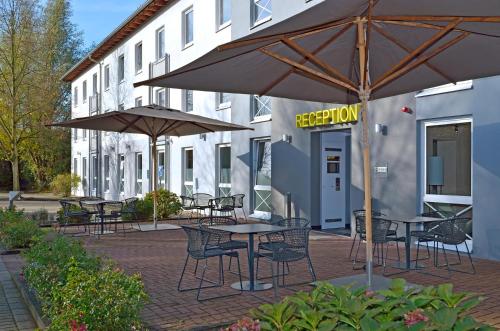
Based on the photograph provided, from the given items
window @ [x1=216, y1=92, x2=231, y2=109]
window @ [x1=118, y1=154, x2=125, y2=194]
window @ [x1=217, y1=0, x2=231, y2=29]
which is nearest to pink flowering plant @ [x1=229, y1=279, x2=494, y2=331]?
window @ [x1=216, y1=92, x2=231, y2=109]

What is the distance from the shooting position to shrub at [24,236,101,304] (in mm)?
4863

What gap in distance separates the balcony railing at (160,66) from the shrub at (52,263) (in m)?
14.1

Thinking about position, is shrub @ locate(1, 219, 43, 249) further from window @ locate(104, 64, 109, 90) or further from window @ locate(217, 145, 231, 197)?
window @ locate(104, 64, 109, 90)

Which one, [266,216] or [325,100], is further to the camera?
[266,216]

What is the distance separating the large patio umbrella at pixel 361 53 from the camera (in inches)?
143

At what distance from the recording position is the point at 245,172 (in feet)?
48.4

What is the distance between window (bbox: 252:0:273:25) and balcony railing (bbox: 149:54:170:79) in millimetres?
5924

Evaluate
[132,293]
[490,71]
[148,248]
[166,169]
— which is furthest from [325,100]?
[166,169]

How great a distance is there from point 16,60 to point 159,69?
10369 mm

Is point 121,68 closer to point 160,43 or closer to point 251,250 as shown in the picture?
point 160,43

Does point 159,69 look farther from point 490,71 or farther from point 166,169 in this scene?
point 490,71

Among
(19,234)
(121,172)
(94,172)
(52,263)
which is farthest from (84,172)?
(52,263)

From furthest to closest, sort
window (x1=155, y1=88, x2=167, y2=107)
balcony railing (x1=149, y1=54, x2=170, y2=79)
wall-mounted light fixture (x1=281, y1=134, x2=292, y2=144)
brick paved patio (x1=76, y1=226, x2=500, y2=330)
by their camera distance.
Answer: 1. window (x1=155, y1=88, x2=167, y2=107)
2. balcony railing (x1=149, y1=54, x2=170, y2=79)
3. wall-mounted light fixture (x1=281, y1=134, x2=292, y2=144)
4. brick paved patio (x1=76, y1=226, x2=500, y2=330)

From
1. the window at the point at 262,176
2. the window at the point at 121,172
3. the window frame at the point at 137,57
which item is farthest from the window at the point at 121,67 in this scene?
the window at the point at 262,176
